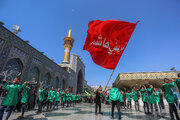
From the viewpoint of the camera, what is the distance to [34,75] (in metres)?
12.7

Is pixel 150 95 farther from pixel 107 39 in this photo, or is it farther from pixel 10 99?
pixel 10 99

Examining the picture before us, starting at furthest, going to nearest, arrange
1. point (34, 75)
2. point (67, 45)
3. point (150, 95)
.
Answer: point (67, 45) → point (34, 75) → point (150, 95)

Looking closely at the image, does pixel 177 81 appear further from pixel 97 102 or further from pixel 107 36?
pixel 97 102

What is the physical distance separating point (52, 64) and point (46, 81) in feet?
9.37

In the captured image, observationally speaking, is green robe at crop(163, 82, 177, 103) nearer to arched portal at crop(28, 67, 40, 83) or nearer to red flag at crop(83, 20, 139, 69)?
red flag at crop(83, 20, 139, 69)

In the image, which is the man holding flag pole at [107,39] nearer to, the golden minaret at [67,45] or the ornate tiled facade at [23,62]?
the ornate tiled facade at [23,62]

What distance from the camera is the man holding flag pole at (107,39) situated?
5160mm

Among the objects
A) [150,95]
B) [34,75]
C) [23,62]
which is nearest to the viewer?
[150,95]

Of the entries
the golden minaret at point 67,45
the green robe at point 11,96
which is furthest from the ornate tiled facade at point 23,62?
the golden minaret at point 67,45

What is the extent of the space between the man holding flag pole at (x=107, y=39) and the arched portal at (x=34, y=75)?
9.81 metres

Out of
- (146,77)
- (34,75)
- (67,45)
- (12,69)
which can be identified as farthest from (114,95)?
(67,45)

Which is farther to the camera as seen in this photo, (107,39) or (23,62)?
(23,62)

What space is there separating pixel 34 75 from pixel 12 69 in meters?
3.13

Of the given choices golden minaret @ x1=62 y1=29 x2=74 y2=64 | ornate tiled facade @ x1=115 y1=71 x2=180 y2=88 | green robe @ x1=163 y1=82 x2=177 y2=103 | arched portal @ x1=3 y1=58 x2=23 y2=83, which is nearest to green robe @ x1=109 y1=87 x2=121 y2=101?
green robe @ x1=163 y1=82 x2=177 y2=103
